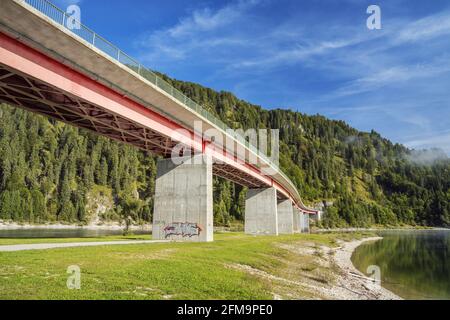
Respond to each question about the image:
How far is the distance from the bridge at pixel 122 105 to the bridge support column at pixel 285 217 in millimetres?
41041

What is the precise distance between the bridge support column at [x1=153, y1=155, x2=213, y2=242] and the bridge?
121 millimetres

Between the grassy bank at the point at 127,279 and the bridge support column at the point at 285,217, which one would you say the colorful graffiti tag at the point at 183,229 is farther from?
the bridge support column at the point at 285,217

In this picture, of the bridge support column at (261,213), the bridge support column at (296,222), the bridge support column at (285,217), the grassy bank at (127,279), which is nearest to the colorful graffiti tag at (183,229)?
the grassy bank at (127,279)

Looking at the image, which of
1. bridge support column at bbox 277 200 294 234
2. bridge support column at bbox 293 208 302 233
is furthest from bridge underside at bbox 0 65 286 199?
bridge support column at bbox 293 208 302 233

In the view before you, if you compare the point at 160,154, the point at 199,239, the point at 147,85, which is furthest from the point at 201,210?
the point at 147,85

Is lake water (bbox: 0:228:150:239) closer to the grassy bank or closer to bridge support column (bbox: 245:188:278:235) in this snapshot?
bridge support column (bbox: 245:188:278:235)

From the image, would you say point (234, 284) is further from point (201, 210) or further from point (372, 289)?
point (201, 210)

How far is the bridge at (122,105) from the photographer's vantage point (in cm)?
2131

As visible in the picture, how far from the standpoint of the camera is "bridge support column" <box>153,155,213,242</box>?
4062cm

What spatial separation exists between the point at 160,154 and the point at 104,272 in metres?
31.0

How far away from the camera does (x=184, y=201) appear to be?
41781 mm

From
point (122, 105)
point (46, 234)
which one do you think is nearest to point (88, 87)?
point (122, 105)

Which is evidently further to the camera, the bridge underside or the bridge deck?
the bridge underside

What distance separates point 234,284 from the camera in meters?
16.9
